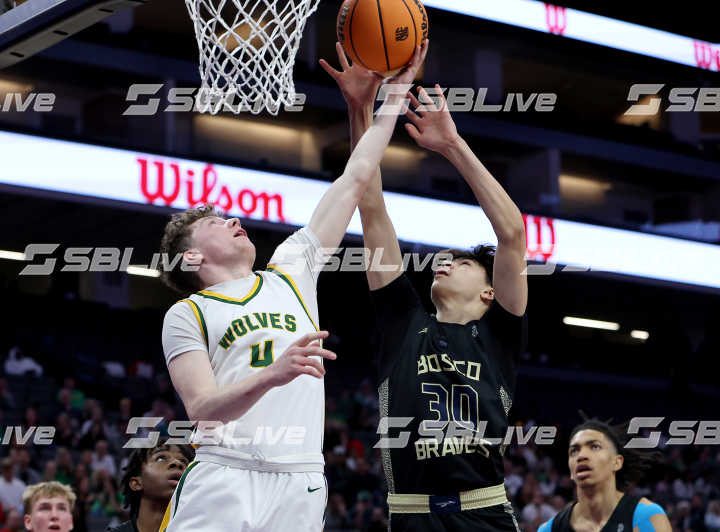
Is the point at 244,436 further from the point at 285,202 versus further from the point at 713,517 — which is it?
the point at 713,517

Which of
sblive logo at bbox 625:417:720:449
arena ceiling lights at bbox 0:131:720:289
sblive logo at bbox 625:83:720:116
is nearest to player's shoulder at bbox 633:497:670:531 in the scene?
arena ceiling lights at bbox 0:131:720:289

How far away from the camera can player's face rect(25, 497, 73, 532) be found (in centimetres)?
493

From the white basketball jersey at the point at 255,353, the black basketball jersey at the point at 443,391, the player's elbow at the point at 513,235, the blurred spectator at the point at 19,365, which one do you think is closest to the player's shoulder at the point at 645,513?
the black basketball jersey at the point at 443,391

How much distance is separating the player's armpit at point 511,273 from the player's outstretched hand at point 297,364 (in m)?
1.35

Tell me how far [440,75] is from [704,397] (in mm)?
9799

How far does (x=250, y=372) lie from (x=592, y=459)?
3006 mm

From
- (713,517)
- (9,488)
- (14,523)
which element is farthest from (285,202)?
(713,517)

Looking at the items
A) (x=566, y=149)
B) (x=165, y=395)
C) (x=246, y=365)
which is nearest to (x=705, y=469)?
(x=566, y=149)

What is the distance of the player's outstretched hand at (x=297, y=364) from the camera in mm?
2885

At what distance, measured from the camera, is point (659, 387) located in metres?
23.7

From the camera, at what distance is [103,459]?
1124 centimetres

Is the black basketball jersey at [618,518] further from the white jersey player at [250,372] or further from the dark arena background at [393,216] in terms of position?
the dark arena background at [393,216]

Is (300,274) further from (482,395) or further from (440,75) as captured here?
(440,75)

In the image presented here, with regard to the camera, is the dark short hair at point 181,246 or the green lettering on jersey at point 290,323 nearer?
the green lettering on jersey at point 290,323
